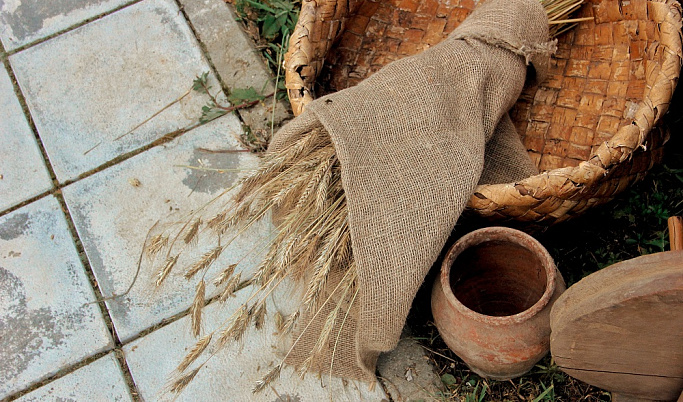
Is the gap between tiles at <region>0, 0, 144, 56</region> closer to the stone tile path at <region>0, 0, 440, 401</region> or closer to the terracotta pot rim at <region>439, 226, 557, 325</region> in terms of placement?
the stone tile path at <region>0, 0, 440, 401</region>

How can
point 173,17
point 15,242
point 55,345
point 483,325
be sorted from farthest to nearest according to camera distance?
point 173,17 < point 15,242 < point 55,345 < point 483,325

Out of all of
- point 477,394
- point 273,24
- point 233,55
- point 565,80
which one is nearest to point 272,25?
point 273,24

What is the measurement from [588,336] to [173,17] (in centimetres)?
189

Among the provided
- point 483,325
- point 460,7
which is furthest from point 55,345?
point 460,7

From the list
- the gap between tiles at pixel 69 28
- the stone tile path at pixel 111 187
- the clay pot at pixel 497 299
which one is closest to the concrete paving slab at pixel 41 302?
the stone tile path at pixel 111 187

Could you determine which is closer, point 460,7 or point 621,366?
point 621,366

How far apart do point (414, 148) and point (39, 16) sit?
166 centimetres

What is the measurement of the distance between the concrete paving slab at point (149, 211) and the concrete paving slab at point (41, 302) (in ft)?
0.21

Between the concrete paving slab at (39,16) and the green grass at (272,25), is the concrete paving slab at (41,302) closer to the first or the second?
the concrete paving slab at (39,16)

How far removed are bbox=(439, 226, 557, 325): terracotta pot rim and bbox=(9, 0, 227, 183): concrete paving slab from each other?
108 centimetres

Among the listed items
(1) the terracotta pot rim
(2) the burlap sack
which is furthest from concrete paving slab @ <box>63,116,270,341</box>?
(1) the terracotta pot rim

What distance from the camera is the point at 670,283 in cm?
99

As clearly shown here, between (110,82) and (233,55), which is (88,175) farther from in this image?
(233,55)

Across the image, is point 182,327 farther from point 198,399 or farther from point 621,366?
point 621,366
